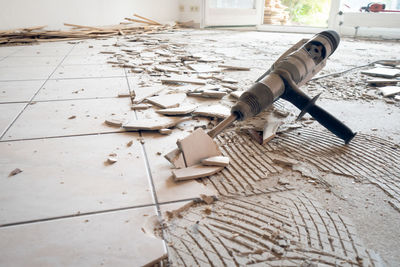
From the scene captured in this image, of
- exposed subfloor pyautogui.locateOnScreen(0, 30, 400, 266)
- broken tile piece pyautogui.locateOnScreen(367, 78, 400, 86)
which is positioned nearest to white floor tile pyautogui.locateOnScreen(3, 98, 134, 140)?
exposed subfloor pyautogui.locateOnScreen(0, 30, 400, 266)

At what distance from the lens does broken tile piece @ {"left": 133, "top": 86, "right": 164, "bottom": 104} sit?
1648 mm

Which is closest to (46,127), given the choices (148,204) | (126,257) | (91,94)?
(91,94)

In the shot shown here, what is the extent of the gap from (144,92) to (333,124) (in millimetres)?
1094

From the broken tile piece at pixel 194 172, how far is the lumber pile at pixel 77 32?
4.21 meters

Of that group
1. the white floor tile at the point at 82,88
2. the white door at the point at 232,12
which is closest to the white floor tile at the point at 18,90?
the white floor tile at the point at 82,88

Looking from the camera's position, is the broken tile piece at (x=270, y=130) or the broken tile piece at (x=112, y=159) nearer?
the broken tile piece at (x=112, y=159)

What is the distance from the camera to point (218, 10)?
6.04m

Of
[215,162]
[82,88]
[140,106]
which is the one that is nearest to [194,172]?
[215,162]

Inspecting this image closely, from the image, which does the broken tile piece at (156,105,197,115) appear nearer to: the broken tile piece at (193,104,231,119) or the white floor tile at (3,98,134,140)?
the broken tile piece at (193,104,231,119)

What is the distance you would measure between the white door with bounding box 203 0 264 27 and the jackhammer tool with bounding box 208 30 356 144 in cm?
507

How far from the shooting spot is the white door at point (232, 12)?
19.8ft

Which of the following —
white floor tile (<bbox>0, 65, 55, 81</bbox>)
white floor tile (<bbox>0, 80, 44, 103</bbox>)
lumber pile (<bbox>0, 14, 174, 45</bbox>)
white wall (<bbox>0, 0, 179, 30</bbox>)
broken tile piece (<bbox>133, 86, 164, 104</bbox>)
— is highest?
white wall (<bbox>0, 0, 179, 30</bbox>)

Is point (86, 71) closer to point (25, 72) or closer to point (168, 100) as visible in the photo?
point (25, 72)

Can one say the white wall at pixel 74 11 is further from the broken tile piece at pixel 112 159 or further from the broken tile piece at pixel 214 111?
the broken tile piece at pixel 112 159
